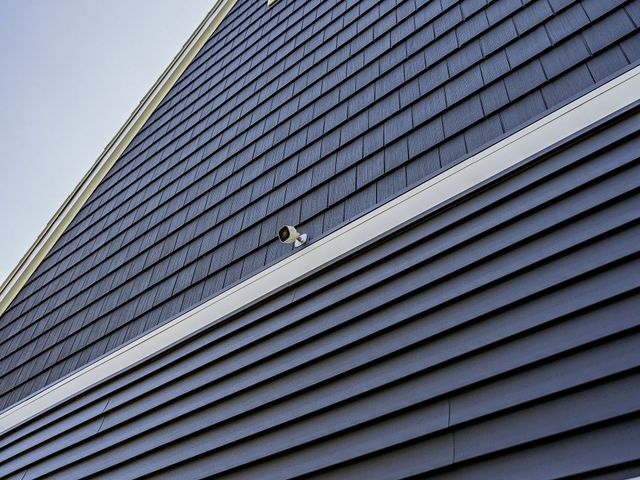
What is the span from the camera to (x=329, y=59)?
429 cm

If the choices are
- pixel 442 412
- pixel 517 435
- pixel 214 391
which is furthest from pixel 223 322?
pixel 517 435

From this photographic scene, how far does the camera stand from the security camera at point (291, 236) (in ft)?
9.80

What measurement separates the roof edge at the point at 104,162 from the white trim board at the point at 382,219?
2813 millimetres

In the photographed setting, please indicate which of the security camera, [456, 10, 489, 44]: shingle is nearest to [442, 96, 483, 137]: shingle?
[456, 10, 489, 44]: shingle

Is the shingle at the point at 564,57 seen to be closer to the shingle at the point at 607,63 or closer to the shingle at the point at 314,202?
the shingle at the point at 607,63

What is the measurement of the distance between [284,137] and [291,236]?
4.10 feet

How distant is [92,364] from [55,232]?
299cm

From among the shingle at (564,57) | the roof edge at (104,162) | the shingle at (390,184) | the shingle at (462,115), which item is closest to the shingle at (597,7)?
the shingle at (564,57)

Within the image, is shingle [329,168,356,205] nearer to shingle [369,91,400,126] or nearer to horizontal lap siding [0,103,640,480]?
shingle [369,91,400,126]

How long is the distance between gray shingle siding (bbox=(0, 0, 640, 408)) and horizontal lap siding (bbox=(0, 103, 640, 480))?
18.9 inches

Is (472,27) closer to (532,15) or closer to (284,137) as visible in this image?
(532,15)

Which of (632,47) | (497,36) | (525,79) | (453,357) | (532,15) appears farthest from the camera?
(497,36)

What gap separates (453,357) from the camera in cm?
200

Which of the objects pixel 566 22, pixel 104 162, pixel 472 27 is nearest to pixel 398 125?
pixel 472 27
